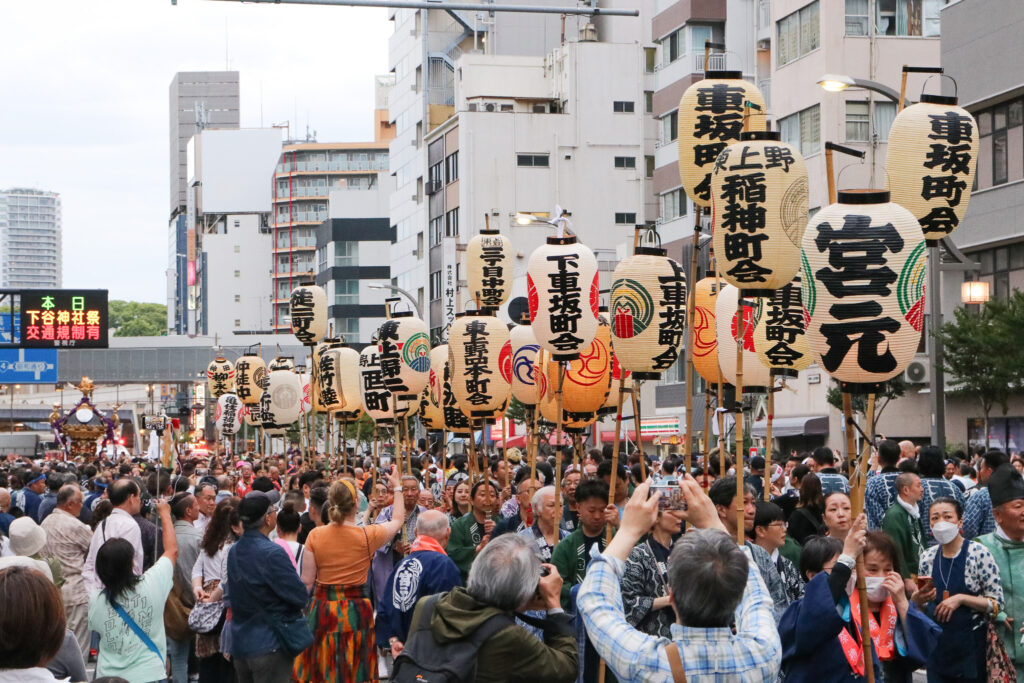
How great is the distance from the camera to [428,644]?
5.96 metres

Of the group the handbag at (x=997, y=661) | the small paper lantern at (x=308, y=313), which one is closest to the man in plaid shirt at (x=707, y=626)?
the handbag at (x=997, y=661)

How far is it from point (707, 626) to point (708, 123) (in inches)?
294

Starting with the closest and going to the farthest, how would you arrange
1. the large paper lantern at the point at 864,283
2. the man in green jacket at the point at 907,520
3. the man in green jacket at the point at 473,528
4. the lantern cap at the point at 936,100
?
1. the large paper lantern at the point at 864,283
2. the man in green jacket at the point at 907,520
3. the lantern cap at the point at 936,100
4. the man in green jacket at the point at 473,528

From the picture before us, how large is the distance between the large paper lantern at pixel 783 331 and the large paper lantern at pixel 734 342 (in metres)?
0.26

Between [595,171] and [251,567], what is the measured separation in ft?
186

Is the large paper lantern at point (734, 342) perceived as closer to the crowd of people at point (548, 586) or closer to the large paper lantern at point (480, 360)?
the crowd of people at point (548, 586)

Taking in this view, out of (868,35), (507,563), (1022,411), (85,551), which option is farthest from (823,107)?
(507,563)

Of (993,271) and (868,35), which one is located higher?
(868,35)

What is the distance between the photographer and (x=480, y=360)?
16.6m

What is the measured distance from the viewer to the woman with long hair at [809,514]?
1057 cm

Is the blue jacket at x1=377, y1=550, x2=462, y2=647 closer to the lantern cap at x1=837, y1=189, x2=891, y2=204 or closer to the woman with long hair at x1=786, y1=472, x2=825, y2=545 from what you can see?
the woman with long hair at x1=786, y1=472, x2=825, y2=545

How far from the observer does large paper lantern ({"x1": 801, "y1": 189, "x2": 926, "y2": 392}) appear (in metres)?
8.36

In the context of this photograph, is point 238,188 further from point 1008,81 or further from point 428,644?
point 428,644

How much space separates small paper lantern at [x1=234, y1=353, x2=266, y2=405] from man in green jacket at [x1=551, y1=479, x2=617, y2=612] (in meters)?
27.1
